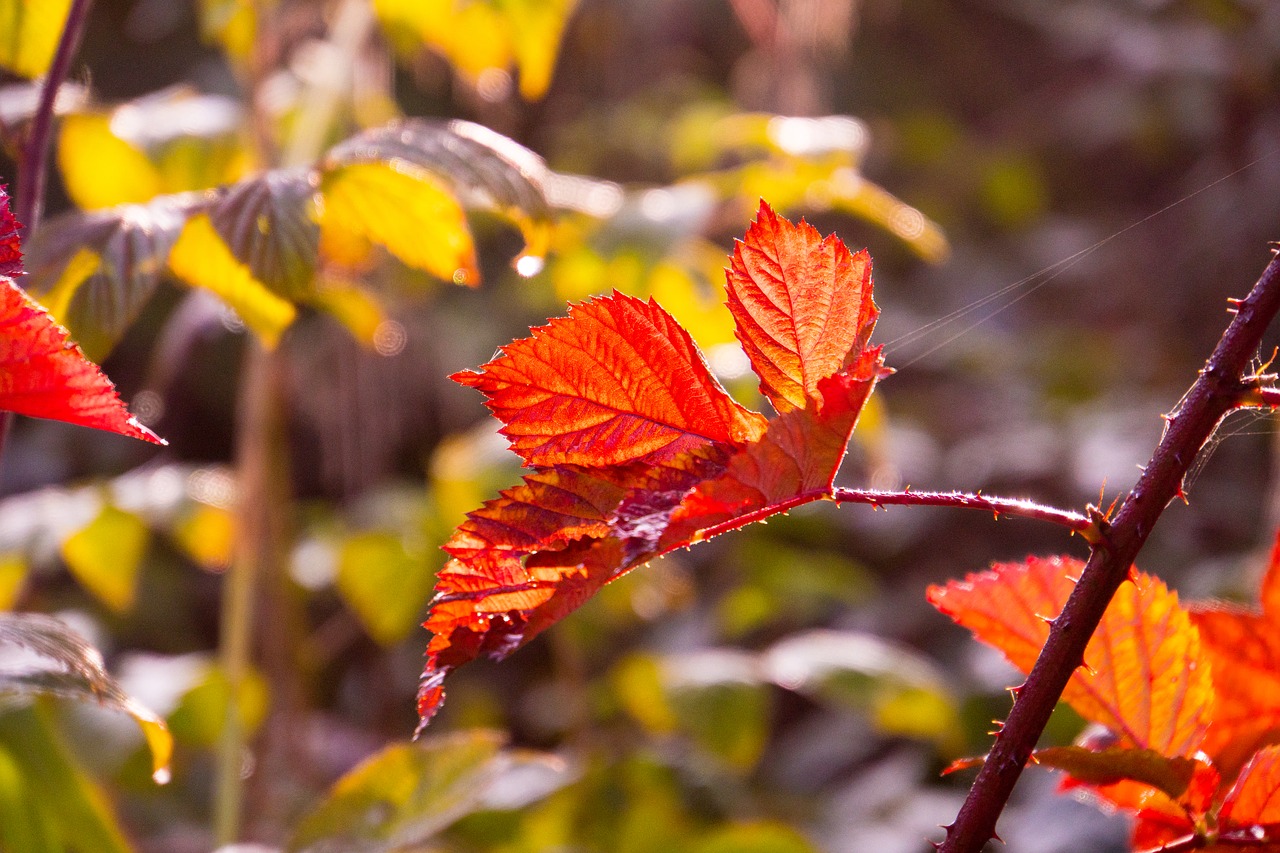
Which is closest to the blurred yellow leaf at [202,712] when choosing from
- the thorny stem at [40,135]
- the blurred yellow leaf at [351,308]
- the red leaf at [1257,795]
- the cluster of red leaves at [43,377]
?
the blurred yellow leaf at [351,308]

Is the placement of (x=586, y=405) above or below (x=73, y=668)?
above

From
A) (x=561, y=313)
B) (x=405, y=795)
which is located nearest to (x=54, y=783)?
(x=405, y=795)

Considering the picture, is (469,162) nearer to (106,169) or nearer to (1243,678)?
(1243,678)

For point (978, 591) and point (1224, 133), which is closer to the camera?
point (978, 591)

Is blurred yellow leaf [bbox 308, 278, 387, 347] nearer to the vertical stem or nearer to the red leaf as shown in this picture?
the vertical stem

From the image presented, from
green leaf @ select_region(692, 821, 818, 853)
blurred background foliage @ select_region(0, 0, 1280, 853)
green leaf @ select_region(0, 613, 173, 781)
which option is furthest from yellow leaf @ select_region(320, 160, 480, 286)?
green leaf @ select_region(692, 821, 818, 853)

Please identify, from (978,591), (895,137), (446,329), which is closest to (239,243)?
(978,591)

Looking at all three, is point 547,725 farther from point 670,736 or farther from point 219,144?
point 219,144
